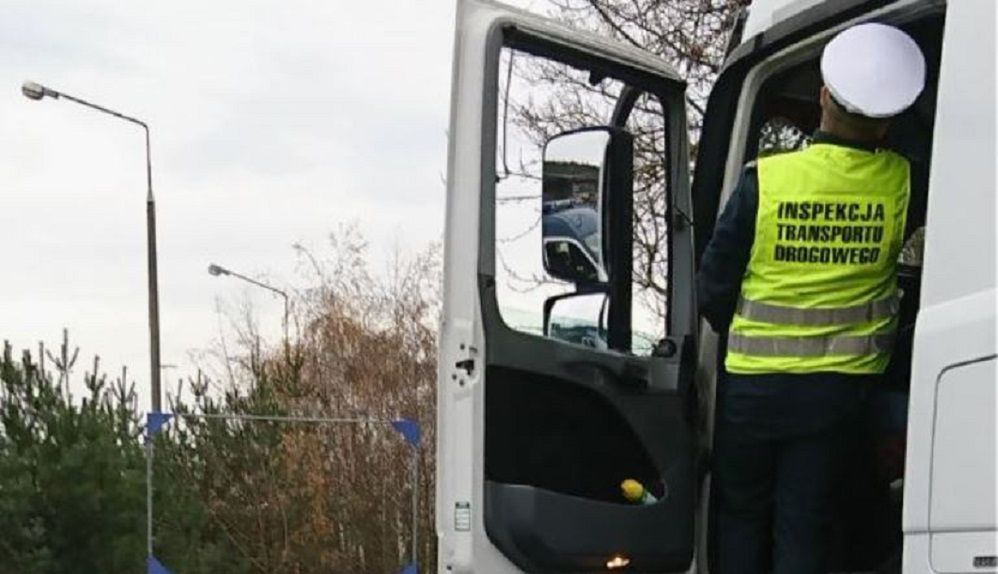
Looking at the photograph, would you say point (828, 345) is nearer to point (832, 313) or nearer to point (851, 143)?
point (832, 313)

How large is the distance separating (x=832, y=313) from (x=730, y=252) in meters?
0.27

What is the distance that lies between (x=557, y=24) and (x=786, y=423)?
3.68ft

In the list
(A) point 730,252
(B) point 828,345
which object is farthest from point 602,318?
(B) point 828,345

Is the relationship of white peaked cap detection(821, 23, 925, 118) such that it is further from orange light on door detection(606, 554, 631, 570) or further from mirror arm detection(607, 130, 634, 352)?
orange light on door detection(606, 554, 631, 570)

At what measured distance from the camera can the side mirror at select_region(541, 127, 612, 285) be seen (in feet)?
10.3

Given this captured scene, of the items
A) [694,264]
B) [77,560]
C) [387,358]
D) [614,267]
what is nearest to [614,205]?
[614,267]

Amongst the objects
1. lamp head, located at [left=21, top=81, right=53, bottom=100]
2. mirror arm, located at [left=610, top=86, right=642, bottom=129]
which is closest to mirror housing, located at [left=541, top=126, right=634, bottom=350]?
mirror arm, located at [left=610, top=86, right=642, bottom=129]

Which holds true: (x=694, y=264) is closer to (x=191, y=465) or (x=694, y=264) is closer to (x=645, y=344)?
(x=645, y=344)

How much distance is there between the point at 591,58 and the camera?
3379mm

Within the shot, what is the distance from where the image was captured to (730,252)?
117 inches

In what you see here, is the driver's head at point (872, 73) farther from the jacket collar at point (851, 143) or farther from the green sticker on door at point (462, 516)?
the green sticker on door at point (462, 516)

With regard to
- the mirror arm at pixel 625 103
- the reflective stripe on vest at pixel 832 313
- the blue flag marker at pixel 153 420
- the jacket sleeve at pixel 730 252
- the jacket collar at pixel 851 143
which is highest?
the mirror arm at pixel 625 103

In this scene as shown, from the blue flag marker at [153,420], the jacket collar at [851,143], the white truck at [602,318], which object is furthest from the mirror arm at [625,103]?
the blue flag marker at [153,420]

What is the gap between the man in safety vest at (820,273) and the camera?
2.83 metres
